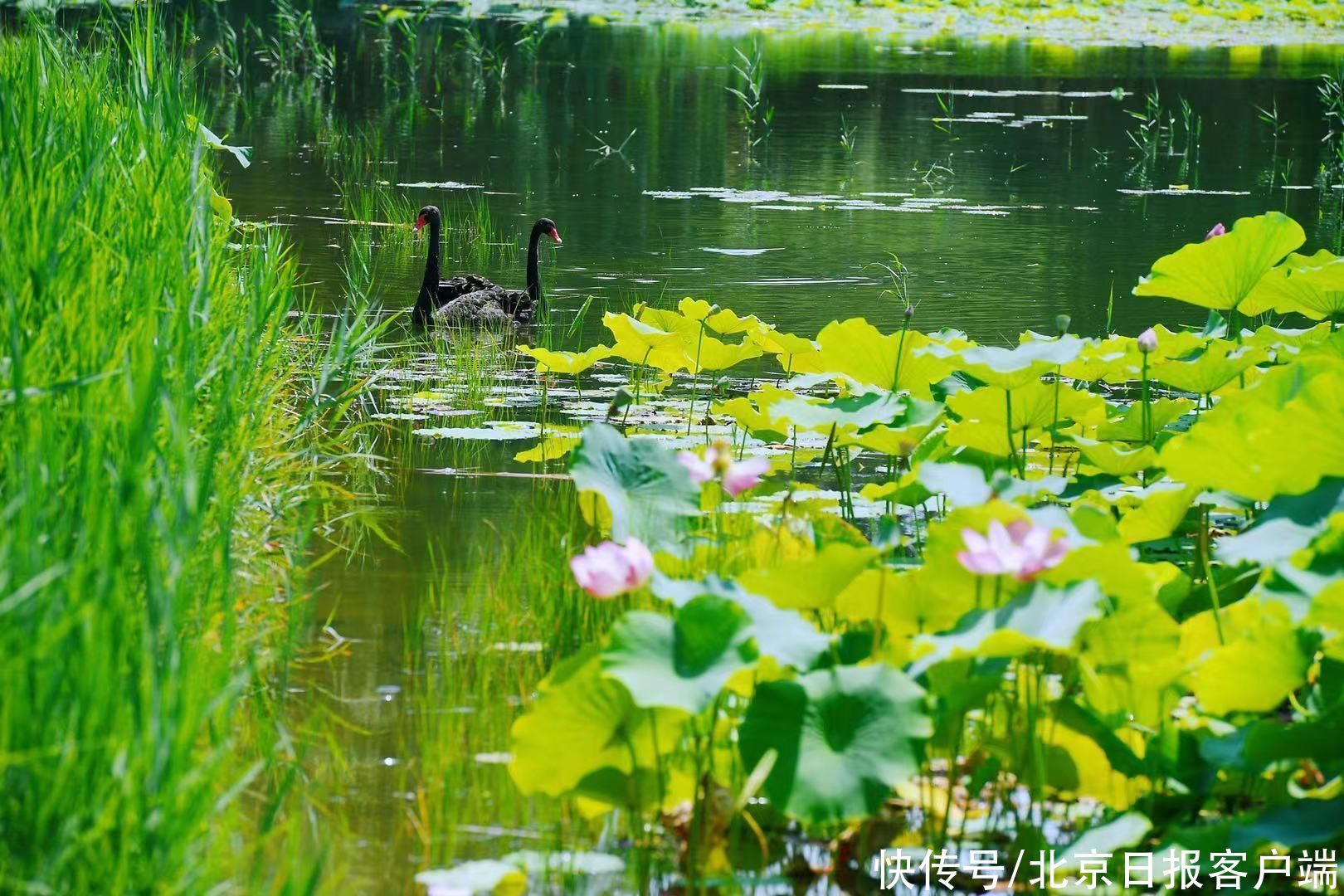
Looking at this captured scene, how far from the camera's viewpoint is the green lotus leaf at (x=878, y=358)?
3498 millimetres

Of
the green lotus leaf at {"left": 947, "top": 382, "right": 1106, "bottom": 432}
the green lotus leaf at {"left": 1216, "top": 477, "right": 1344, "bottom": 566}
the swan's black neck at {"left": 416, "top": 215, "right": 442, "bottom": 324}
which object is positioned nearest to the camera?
the green lotus leaf at {"left": 1216, "top": 477, "right": 1344, "bottom": 566}

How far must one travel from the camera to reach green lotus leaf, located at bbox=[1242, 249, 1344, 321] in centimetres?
365

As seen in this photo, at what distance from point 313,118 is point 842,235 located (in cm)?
571

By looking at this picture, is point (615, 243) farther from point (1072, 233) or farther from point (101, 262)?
point (101, 262)

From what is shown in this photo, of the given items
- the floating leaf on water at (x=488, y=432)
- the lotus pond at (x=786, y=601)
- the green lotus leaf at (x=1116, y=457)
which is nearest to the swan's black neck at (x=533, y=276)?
the lotus pond at (x=786, y=601)

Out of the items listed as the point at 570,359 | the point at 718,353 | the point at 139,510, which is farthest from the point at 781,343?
the point at 139,510

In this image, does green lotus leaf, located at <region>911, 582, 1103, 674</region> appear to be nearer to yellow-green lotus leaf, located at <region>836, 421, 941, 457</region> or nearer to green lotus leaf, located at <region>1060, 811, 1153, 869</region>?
green lotus leaf, located at <region>1060, 811, 1153, 869</region>

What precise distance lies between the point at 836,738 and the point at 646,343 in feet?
7.26

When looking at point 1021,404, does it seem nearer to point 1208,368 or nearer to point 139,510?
point 1208,368

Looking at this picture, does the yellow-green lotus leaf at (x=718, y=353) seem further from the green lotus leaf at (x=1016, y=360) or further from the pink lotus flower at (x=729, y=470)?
the pink lotus flower at (x=729, y=470)

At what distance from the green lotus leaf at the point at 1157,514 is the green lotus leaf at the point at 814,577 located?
634 millimetres

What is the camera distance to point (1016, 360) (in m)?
2.94

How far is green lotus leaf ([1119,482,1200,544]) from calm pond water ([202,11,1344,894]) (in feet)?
3.35

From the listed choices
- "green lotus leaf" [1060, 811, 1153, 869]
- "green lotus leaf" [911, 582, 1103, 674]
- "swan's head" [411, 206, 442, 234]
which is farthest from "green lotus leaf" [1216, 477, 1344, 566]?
"swan's head" [411, 206, 442, 234]
